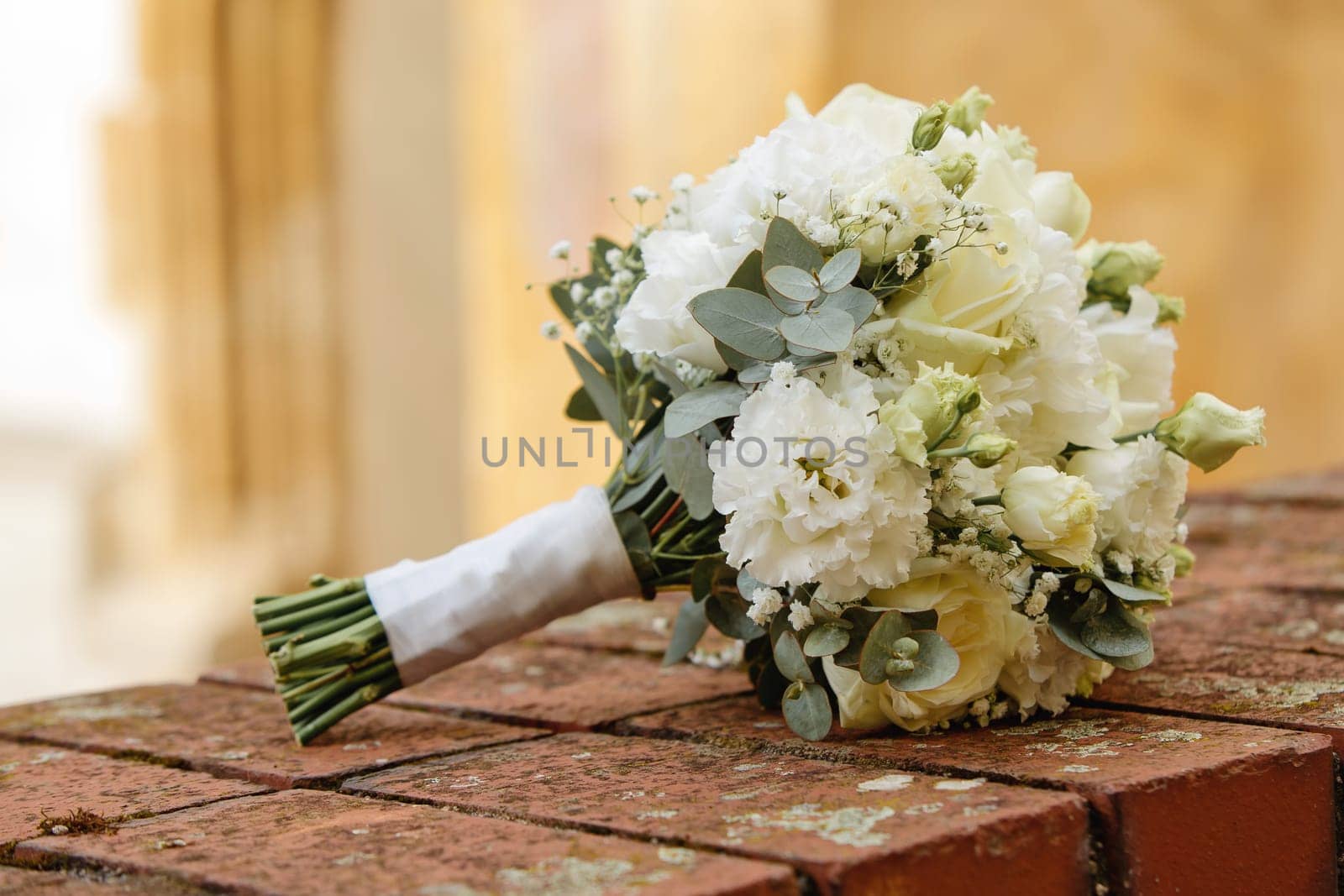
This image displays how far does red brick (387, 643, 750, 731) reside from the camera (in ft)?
3.67

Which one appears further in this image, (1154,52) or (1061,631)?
(1154,52)

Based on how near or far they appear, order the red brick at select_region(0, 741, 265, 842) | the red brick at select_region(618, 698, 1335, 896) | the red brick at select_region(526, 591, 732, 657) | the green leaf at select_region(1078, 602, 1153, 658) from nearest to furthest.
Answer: the red brick at select_region(618, 698, 1335, 896)
the red brick at select_region(0, 741, 265, 842)
the green leaf at select_region(1078, 602, 1153, 658)
the red brick at select_region(526, 591, 732, 657)

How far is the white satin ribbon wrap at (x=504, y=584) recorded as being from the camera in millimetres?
1082

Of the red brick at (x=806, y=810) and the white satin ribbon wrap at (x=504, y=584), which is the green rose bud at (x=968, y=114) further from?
the red brick at (x=806, y=810)

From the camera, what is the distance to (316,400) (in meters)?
4.81

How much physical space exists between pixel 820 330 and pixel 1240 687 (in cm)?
45

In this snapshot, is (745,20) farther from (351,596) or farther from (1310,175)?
(351,596)

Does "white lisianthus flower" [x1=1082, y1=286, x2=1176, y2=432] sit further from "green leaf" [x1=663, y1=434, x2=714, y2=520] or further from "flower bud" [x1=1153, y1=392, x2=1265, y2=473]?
"green leaf" [x1=663, y1=434, x2=714, y2=520]

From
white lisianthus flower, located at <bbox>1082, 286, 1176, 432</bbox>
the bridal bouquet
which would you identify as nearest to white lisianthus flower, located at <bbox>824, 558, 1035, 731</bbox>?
the bridal bouquet

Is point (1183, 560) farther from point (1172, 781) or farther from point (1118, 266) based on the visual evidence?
point (1172, 781)

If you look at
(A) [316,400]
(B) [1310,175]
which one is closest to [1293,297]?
(B) [1310,175]

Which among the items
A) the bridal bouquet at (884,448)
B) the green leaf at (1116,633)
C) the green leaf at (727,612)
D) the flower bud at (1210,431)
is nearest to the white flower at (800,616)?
the bridal bouquet at (884,448)

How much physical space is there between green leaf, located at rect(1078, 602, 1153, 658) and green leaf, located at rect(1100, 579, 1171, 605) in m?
0.01

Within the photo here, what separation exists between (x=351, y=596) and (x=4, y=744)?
30 centimetres
